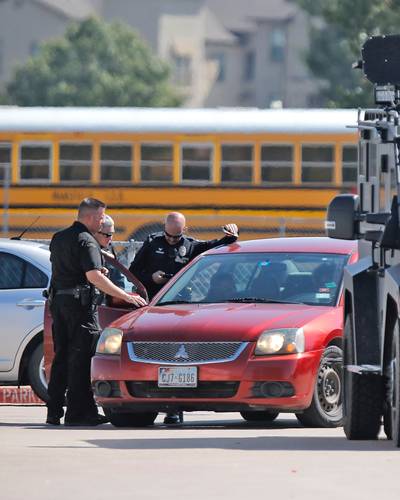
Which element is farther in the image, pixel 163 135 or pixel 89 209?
pixel 163 135

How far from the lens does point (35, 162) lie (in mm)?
32750

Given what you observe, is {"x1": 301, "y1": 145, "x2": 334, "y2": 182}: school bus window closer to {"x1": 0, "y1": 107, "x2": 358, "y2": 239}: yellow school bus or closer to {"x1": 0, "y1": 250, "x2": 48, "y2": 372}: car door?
{"x1": 0, "y1": 107, "x2": 358, "y2": 239}: yellow school bus

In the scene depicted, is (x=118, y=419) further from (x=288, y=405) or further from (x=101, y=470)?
(x=101, y=470)

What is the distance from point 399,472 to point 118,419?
479cm

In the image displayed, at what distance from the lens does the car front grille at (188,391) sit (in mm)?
13172

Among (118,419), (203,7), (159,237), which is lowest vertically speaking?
(118,419)

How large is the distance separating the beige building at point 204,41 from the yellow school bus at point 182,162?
75.2 meters

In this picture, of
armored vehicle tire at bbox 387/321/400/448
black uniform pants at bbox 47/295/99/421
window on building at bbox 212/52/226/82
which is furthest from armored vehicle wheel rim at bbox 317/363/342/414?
window on building at bbox 212/52/226/82

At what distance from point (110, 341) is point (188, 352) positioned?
70 cm

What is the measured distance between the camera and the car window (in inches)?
674

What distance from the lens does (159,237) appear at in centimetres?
1638

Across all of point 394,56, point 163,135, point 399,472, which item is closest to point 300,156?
→ point 163,135

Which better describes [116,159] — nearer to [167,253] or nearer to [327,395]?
[167,253]

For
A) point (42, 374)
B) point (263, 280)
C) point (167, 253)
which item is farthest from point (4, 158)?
point (263, 280)
